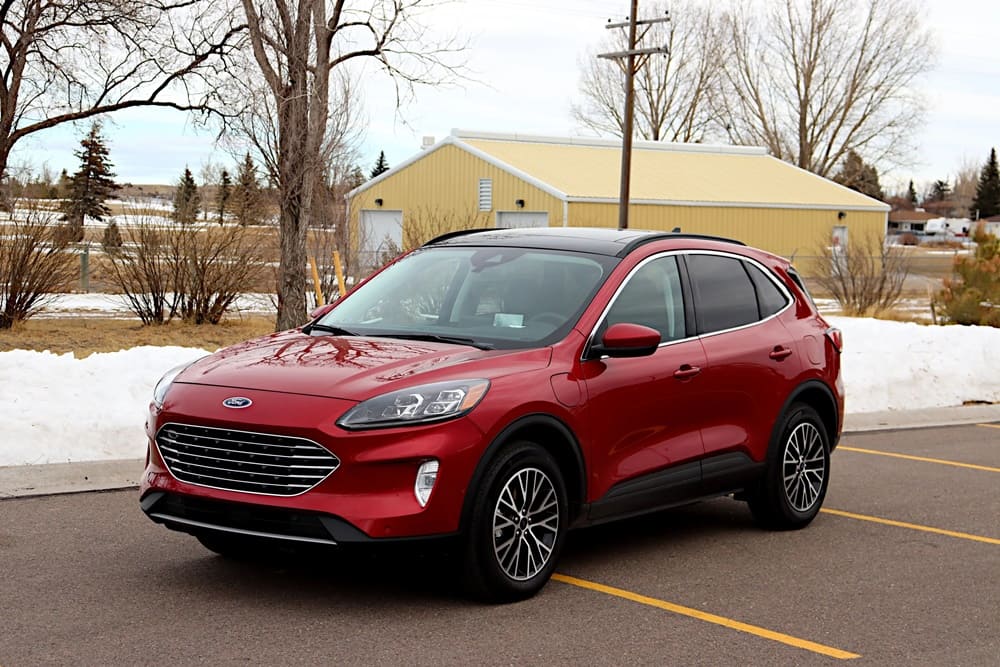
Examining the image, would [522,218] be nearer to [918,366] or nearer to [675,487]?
[918,366]

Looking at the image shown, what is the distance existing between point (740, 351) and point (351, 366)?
2676 millimetres

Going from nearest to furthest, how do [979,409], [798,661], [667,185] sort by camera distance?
[798,661]
[979,409]
[667,185]

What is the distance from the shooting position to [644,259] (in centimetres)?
731

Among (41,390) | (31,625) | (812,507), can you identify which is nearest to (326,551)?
(31,625)

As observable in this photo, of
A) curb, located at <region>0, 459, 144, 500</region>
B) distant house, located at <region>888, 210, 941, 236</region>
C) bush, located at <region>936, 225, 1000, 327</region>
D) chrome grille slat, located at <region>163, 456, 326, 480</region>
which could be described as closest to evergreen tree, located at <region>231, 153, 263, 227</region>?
bush, located at <region>936, 225, 1000, 327</region>

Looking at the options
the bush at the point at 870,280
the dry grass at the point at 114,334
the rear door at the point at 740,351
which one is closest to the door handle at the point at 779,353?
the rear door at the point at 740,351

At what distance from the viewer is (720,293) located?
785cm

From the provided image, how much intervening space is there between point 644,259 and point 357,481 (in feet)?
8.00

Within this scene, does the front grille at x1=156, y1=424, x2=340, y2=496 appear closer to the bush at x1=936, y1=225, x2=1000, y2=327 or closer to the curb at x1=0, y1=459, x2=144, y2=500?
the curb at x1=0, y1=459, x2=144, y2=500

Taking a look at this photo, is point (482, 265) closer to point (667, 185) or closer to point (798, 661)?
point (798, 661)

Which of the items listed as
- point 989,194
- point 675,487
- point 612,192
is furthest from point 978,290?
point 989,194

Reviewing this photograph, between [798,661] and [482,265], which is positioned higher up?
[482,265]

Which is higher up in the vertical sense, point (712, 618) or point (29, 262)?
point (29, 262)

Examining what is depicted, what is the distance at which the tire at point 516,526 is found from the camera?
5930mm
